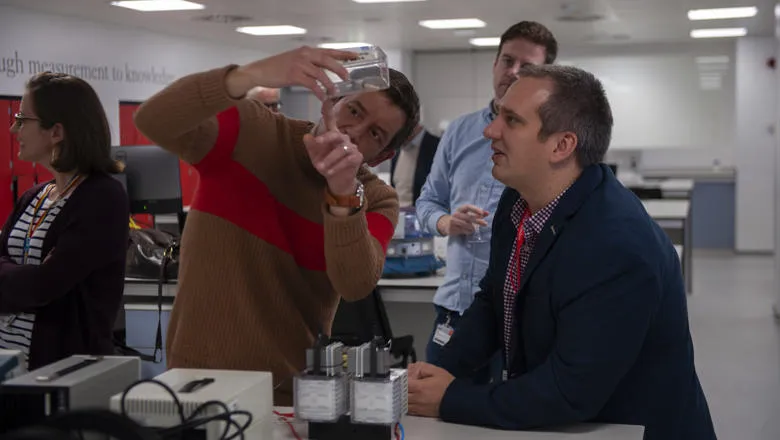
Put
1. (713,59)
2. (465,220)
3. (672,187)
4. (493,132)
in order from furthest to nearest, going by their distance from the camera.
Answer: (713,59), (672,187), (465,220), (493,132)

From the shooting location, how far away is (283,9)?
10992 mm

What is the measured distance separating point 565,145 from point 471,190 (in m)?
1.40

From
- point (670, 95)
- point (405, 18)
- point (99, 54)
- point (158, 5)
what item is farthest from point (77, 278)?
point (670, 95)

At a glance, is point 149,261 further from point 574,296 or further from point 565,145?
point 574,296

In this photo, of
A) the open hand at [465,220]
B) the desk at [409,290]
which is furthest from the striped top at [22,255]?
the desk at [409,290]

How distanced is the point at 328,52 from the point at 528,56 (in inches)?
71.7

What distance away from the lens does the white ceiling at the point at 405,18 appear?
10.6 m

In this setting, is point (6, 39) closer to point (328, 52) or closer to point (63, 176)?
point (63, 176)

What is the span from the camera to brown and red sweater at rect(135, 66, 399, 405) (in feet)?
6.34

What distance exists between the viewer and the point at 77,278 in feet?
8.81

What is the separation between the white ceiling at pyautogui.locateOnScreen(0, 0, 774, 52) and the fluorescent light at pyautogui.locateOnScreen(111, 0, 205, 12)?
0.69ft

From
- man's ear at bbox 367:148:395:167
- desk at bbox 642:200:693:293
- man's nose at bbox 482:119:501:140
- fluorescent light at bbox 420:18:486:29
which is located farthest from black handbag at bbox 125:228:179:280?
fluorescent light at bbox 420:18:486:29

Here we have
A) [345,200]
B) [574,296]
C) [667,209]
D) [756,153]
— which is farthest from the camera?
[756,153]

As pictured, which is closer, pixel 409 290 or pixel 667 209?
pixel 409 290
